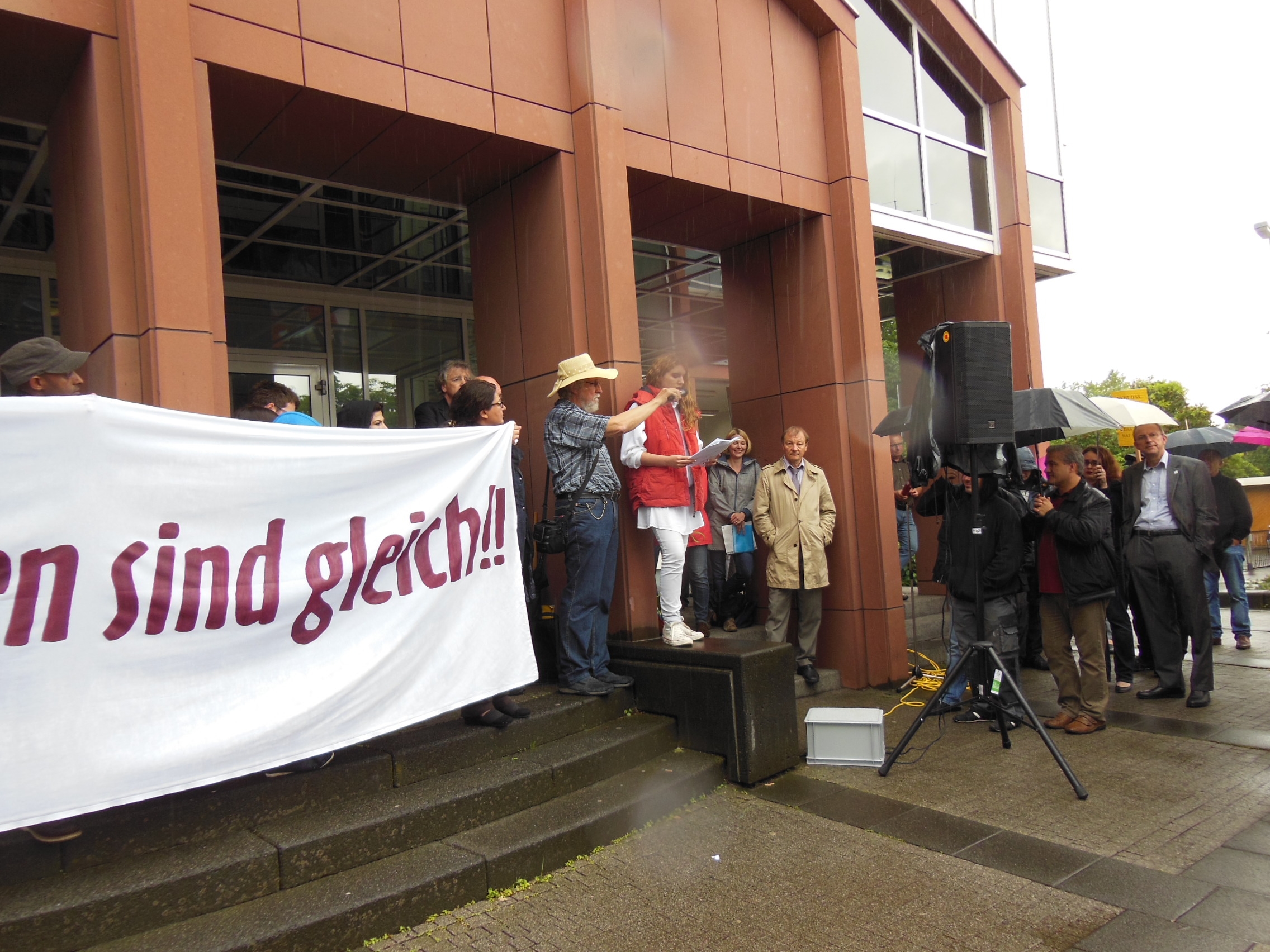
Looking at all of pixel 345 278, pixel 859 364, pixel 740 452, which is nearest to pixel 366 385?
pixel 345 278

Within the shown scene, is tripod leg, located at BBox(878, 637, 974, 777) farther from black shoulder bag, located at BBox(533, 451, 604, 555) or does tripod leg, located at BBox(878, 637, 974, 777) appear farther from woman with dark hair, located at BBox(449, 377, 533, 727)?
black shoulder bag, located at BBox(533, 451, 604, 555)

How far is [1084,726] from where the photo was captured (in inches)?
242

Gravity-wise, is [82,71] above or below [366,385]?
above

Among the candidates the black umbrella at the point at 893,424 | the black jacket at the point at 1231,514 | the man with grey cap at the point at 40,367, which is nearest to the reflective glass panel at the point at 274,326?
the man with grey cap at the point at 40,367

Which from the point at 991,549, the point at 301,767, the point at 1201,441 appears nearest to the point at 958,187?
the point at 1201,441

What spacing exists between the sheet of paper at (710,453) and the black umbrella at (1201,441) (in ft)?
20.4

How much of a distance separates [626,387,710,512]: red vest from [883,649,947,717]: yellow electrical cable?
2356 mm

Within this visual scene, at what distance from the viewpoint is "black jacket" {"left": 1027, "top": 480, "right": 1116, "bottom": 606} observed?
19.6 ft

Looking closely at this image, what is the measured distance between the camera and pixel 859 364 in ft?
26.2

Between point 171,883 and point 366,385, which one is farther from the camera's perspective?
point 366,385

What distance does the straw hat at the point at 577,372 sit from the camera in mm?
5656

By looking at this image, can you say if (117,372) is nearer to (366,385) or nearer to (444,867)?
(444,867)

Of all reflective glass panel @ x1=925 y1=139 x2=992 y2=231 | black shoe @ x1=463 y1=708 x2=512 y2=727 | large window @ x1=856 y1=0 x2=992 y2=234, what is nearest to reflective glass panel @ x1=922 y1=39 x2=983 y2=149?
large window @ x1=856 y1=0 x2=992 y2=234

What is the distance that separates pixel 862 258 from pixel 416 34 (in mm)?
4155
